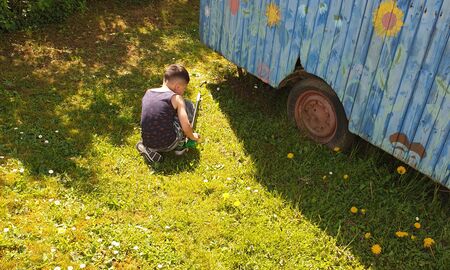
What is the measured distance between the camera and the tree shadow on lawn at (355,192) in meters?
3.86

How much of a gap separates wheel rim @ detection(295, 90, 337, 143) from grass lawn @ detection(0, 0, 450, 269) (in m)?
0.15

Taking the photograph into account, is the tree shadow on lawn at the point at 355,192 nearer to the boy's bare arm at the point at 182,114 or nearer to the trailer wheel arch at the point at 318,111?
the trailer wheel arch at the point at 318,111

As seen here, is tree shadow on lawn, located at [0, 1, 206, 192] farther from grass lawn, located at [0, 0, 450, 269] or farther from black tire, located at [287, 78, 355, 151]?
black tire, located at [287, 78, 355, 151]

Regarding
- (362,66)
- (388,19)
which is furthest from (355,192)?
(388,19)

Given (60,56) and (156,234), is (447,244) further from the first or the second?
(60,56)

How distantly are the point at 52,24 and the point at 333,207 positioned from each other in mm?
6058

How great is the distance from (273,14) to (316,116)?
1.25m

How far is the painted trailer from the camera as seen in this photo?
353 cm

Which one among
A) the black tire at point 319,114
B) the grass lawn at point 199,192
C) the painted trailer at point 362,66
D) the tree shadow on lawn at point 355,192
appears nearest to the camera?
the painted trailer at point 362,66

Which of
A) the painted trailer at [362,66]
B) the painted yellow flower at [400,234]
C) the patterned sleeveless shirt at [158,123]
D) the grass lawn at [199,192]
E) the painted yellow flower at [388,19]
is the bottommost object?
the grass lawn at [199,192]

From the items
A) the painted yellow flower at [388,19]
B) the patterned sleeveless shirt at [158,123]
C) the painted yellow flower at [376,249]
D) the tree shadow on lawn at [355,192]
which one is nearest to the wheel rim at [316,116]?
the tree shadow on lawn at [355,192]

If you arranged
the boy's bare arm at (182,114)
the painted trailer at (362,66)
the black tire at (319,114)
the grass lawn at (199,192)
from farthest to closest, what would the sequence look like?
Result: 1. the boy's bare arm at (182,114)
2. the black tire at (319,114)
3. the grass lawn at (199,192)
4. the painted trailer at (362,66)

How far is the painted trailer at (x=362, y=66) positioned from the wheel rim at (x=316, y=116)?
1 cm

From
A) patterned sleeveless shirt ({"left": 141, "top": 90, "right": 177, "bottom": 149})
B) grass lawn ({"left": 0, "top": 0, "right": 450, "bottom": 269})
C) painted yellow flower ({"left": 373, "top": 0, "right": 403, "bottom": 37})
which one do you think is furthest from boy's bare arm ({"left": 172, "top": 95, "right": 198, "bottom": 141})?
painted yellow flower ({"left": 373, "top": 0, "right": 403, "bottom": 37})
